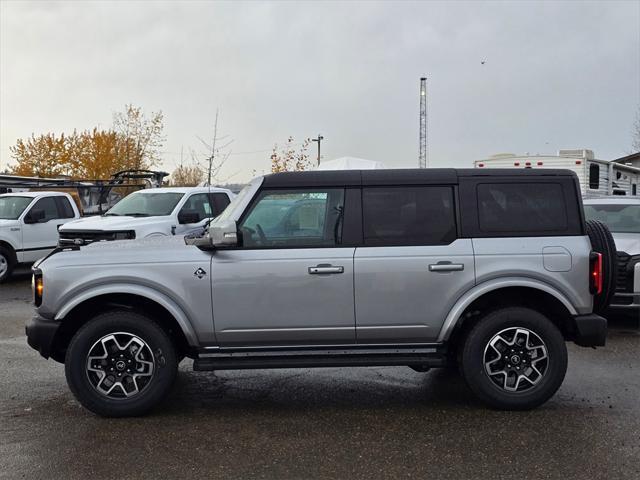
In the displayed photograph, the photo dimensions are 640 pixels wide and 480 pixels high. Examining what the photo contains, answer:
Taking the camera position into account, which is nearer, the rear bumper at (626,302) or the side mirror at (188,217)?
the rear bumper at (626,302)

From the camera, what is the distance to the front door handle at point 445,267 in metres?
5.18

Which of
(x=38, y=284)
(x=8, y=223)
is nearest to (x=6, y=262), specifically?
(x=8, y=223)

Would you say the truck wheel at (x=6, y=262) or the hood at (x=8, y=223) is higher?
the hood at (x=8, y=223)

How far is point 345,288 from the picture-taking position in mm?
5160

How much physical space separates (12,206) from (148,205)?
3.35 metres

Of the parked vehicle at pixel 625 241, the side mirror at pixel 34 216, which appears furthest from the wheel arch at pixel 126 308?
the side mirror at pixel 34 216

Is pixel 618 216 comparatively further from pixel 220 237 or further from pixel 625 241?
pixel 220 237

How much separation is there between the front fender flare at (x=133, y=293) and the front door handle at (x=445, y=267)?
6.22ft

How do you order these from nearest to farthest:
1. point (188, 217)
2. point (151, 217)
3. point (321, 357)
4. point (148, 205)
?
point (321, 357) < point (188, 217) < point (151, 217) < point (148, 205)

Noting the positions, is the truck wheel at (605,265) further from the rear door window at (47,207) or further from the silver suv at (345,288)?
the rear door window at (47,207)

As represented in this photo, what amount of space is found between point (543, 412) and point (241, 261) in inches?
103

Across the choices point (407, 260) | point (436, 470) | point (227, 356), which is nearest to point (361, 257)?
point (407, 260)

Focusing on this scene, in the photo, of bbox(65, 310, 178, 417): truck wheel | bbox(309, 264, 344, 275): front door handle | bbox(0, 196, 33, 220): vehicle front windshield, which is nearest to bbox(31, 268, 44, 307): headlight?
bbox(65, 310, 178, 417): truck wheel

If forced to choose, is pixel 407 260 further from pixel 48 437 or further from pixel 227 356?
pixel 48 437
